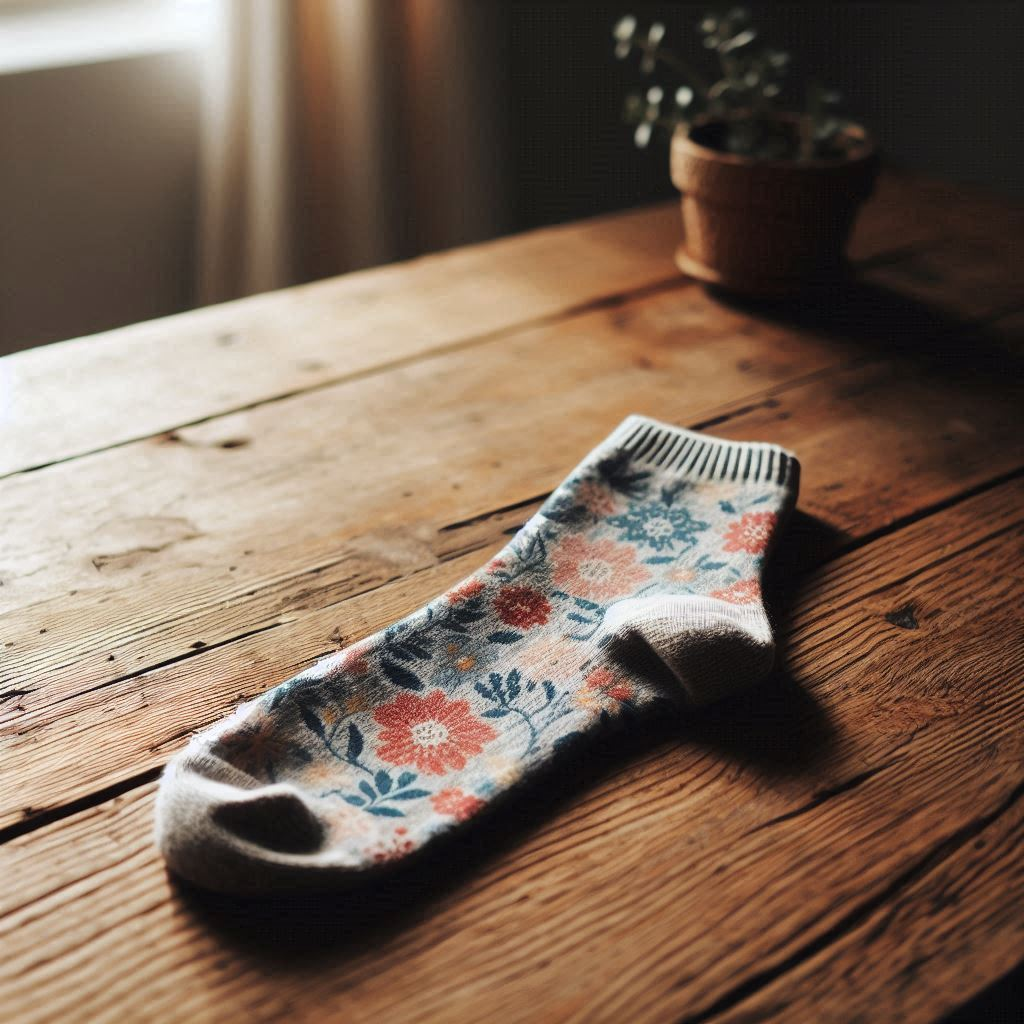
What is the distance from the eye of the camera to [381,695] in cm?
54

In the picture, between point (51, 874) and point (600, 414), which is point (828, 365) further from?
point (51, 874)

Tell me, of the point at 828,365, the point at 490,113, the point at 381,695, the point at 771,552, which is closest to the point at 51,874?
the point at 381,695

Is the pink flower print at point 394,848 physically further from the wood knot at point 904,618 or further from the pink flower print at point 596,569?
the wood knot at point 904,618

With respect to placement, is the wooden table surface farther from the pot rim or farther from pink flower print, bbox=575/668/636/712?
the pot rim

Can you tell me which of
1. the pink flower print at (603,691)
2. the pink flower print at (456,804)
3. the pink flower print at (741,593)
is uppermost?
the pink flower print at (741,593)

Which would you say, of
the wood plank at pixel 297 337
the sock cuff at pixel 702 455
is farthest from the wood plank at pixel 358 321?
the sock cuff at pixel 702 455

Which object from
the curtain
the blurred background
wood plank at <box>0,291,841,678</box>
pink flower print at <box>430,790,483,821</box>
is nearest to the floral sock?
pink flower print at <box>430,790,483,821</box>

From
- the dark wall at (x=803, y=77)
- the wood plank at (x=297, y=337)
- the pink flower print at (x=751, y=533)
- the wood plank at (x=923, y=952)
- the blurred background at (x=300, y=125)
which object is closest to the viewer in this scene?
the wood plank at (x=923, y=952)

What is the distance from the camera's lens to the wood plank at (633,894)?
0.43 m

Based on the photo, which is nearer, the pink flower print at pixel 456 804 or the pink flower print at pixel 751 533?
the pink flower print at pixel 456 804

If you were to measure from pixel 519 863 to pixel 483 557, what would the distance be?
0.25 metres

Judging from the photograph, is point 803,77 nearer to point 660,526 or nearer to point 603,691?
point 660,526

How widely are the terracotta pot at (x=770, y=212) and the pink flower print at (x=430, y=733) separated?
0.61 m

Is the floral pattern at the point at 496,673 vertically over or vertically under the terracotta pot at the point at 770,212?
under
